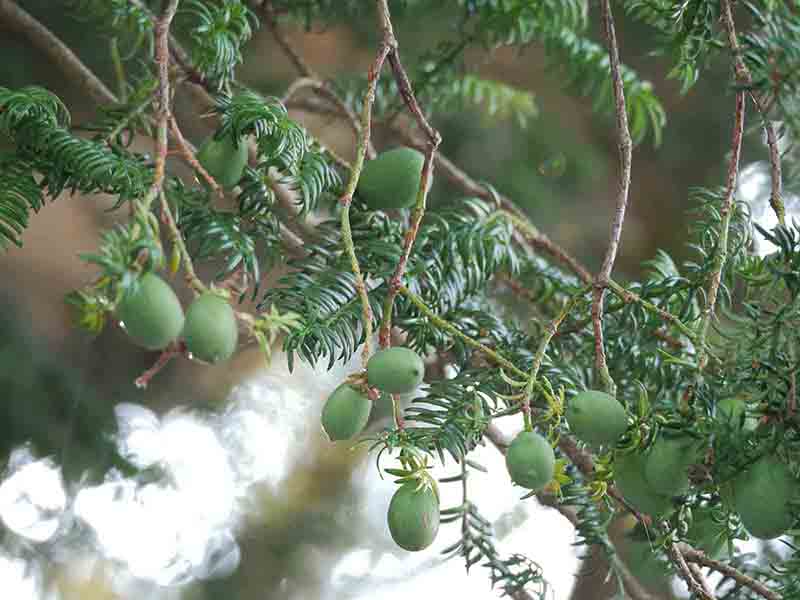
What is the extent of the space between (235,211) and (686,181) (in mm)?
1163

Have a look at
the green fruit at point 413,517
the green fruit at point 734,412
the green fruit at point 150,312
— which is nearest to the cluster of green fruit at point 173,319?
the green fruit at point 150,312

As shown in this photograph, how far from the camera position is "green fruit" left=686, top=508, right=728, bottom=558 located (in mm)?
539

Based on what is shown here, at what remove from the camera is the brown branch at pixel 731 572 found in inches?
21.1

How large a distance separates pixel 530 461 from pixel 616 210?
0.16 meters

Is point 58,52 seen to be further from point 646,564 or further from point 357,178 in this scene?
point 646,564

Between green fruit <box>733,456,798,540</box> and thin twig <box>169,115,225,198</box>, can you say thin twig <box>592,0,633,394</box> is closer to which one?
green fruit <box>733,456,798,540</box>

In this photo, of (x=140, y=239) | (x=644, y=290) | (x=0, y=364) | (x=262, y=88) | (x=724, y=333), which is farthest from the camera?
(x=262, y=88)

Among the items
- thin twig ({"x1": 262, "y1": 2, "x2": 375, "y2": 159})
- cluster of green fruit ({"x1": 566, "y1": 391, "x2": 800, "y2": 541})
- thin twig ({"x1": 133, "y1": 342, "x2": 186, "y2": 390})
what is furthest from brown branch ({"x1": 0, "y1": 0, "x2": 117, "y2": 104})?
cluster of green fruit ({"x1": 566, "y1": 391, "x2": 800, "y2": 541})

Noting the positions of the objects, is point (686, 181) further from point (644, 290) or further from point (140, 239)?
point (140, 239)

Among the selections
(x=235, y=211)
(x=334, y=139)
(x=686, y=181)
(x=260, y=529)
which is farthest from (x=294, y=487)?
(x=235, y=211)

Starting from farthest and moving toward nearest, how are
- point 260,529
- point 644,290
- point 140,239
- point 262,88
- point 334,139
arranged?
point 334,139 < point 260,529 < point 262,88 < point 644,290 < point 140,239

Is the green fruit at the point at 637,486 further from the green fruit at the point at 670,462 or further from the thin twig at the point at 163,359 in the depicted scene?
the thin twig at the point at 163,359

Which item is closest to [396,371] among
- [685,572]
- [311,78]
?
[685,572]

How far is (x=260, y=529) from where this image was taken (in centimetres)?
138
